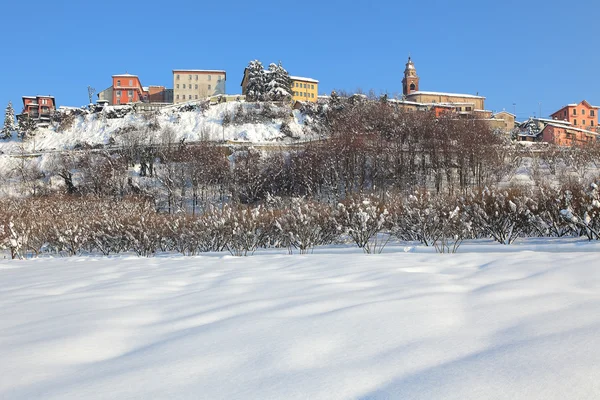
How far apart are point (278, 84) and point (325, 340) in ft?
214

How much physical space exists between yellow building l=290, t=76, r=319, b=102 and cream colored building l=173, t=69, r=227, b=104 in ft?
51.9

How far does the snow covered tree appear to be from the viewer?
208 ft

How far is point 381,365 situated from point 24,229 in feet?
68.3

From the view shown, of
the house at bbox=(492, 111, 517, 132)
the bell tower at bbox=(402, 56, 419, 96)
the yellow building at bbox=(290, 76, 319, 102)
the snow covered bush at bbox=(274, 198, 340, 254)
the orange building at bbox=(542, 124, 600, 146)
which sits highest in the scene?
the bell tower at bbox=(402, 56, 419, 96)

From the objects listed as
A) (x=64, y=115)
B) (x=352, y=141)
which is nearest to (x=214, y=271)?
(x=352, y=141)

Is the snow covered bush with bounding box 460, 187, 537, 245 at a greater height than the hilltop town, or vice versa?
the hilltop town

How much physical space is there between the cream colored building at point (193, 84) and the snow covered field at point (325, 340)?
267 ft

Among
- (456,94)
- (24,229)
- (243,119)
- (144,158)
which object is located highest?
(456,94)

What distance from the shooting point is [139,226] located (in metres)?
18.2

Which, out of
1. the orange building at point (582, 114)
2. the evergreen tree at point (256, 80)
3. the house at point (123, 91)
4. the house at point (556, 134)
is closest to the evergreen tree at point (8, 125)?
the house at point (123, 91)

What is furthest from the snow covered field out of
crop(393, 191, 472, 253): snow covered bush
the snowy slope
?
the snowy slope

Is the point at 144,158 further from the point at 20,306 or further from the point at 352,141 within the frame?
the point at 20,306

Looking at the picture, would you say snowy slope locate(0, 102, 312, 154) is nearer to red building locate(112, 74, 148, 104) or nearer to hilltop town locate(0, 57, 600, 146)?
hilltop town locate(0, 57, 600, 146)

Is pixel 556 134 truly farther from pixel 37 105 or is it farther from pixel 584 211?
pixel 37 105
